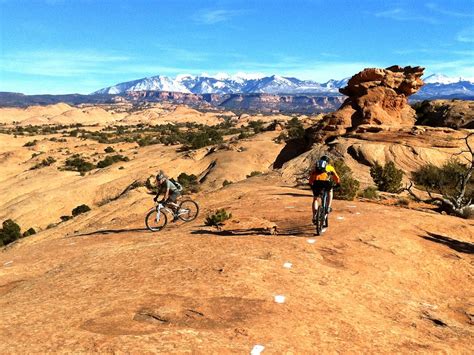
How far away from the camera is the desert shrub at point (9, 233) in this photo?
3259 centimetres

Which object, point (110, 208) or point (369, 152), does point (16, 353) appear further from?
point (369, 152)

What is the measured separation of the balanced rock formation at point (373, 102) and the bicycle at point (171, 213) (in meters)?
25.0

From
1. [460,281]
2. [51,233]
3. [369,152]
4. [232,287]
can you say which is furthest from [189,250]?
[369,152]

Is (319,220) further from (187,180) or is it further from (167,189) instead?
(187,180)

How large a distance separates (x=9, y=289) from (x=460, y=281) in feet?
36.9

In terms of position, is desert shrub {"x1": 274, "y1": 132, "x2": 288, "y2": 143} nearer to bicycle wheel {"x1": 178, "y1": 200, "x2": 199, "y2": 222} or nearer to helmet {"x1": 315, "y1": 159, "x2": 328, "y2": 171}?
bicycle wheel {"x1": 178, "y1": 200, "x2": 199, "y2": 222}

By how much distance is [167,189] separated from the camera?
15.1 meters

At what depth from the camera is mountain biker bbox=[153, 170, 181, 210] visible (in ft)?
48.7

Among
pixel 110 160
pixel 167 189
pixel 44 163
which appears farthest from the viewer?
pixel 44 163

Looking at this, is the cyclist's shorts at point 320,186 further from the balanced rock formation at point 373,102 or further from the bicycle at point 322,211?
the balanced rock formation at point 373,102

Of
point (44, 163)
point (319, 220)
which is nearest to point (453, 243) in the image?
point (319, 220)

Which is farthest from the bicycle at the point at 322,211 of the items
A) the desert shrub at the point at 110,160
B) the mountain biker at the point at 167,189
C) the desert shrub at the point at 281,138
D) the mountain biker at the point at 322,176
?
the desert shrub at the point at 110,160

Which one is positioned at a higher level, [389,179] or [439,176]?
[389,179]

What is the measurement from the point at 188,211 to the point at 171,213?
78 centimetres
